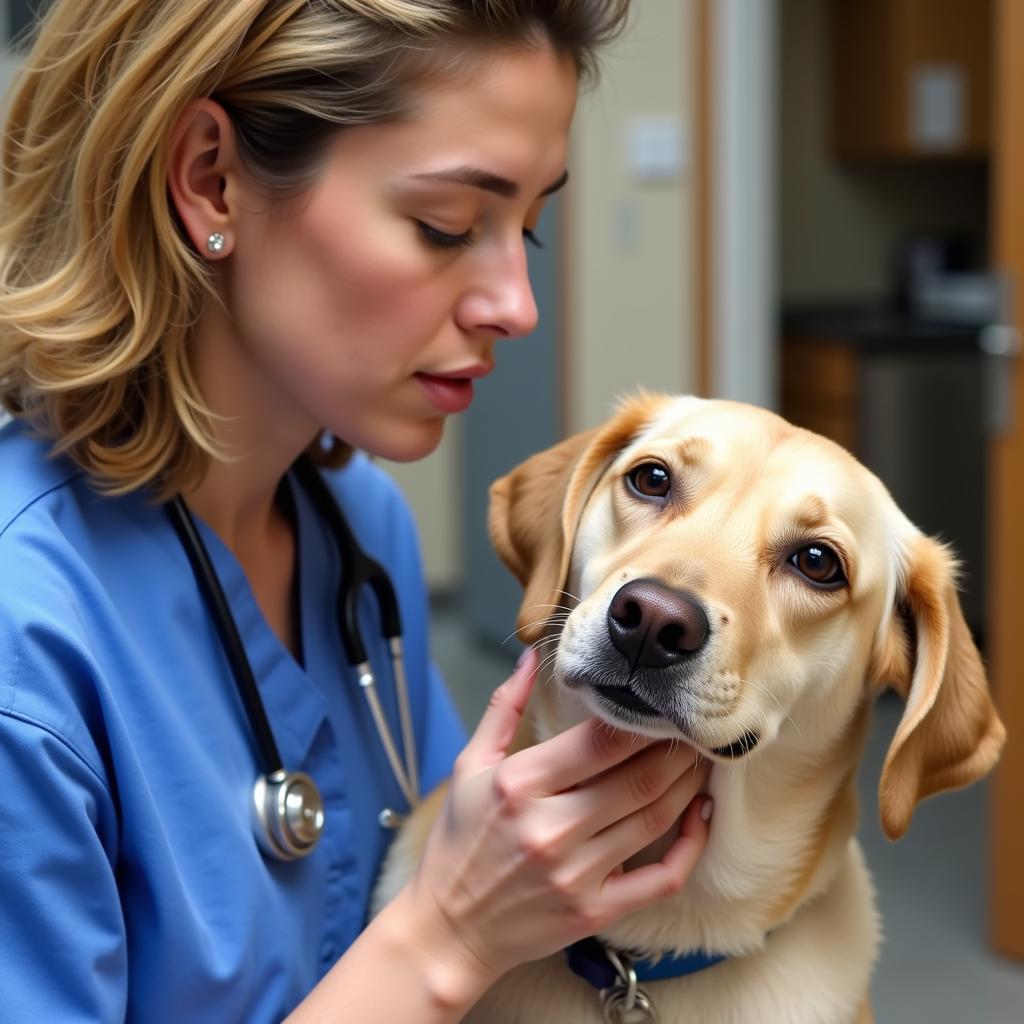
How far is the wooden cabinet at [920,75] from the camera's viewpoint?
15.5 ft

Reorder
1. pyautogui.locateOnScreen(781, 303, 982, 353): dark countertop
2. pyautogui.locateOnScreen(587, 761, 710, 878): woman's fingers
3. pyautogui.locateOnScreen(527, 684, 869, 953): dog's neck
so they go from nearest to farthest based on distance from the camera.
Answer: pyautogui.locateOnScreen(587, 761, 710, 878): woman's fingers
pyautogui.locateOnScreen(527, 684, 869, 953): dog's neck
pyautogui.locateOnScreen(781, 303, 982, 353): dark countertop

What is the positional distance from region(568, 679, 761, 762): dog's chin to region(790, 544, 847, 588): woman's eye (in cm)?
20

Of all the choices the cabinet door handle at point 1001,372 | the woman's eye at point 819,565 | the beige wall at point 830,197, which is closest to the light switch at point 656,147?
the beige wall at point 830,197

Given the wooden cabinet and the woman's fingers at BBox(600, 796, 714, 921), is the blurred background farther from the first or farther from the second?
the woman's fingers at BBox(600, 796, 714, 921)

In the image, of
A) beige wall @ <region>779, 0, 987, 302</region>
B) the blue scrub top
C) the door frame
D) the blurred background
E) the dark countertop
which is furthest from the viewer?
beige wall @ <region>779, 0, 987, 302</region>

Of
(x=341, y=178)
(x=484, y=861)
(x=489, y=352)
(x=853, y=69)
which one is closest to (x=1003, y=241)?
(x=489, y=352)

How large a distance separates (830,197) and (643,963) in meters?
4.50

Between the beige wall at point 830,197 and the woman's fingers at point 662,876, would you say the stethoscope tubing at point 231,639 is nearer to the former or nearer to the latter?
the woman's fingers at point 662,876

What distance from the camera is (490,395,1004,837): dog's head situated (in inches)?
40.8

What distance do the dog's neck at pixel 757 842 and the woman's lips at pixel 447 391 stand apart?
0.90 ft

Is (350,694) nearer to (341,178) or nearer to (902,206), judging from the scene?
(341,178)

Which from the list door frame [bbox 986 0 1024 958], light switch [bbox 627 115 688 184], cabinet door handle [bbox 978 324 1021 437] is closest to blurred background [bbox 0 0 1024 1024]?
light switch [bbox 627 115 688 184]

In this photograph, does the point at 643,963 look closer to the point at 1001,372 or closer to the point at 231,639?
the point at 231,639

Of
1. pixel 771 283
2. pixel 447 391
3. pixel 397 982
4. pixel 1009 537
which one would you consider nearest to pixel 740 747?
pixel 397 982
